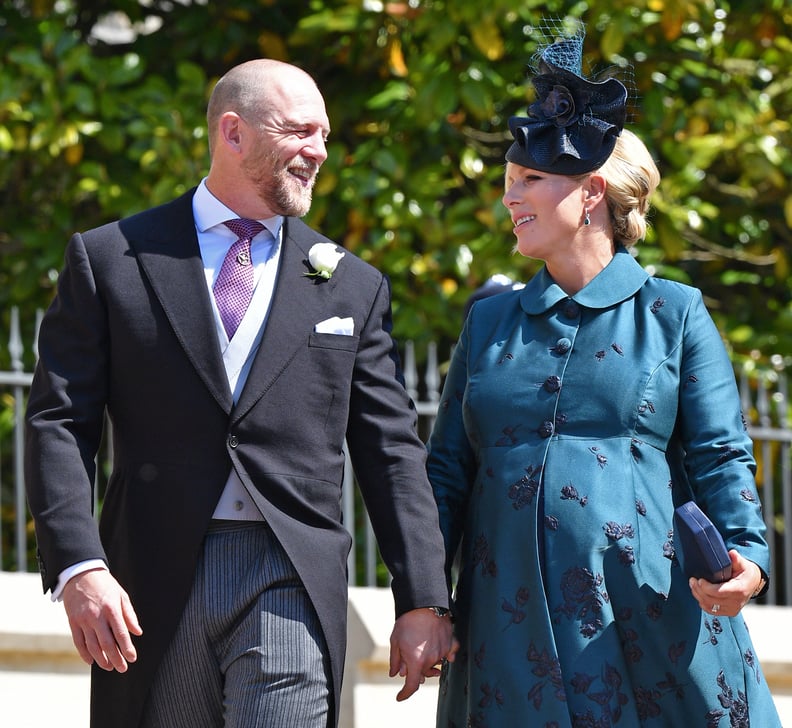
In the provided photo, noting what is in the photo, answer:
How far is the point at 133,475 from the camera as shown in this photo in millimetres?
2920

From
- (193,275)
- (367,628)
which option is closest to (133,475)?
(193,275)

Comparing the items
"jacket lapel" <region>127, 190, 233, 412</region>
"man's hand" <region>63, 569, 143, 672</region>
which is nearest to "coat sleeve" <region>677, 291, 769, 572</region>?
"jacket lapel" <region>127, 190, 233, 412</region>

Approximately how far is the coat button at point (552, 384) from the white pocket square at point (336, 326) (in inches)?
17.0

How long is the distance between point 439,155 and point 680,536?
10.0 ft

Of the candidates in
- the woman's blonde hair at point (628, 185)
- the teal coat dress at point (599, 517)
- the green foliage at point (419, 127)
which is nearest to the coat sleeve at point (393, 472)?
the teal coat dress at point (599, 517)

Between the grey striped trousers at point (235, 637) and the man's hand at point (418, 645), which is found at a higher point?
the grey striped trousers at point (235, 637)

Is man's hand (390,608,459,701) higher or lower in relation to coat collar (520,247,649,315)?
lower

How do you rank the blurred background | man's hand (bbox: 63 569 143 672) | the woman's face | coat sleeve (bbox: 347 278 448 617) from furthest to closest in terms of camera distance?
1. the blurred background
2. the woman's face
3. coat sleeve (bbox: 347 278 448 617)
4. man's hand (bbox: 63 569 143 672)

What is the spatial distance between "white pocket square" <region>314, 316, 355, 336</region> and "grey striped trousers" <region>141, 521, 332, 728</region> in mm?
445

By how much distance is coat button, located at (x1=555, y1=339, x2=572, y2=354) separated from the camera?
3102 mm

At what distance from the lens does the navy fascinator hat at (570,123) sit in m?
3.14

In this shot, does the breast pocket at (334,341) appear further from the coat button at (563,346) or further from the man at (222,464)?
the coat button at (563,346)

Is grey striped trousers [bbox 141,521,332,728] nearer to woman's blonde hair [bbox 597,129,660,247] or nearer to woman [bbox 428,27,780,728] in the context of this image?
woman [bbox 428,27,780,728]

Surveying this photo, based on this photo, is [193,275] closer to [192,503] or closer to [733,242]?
[192,503]
